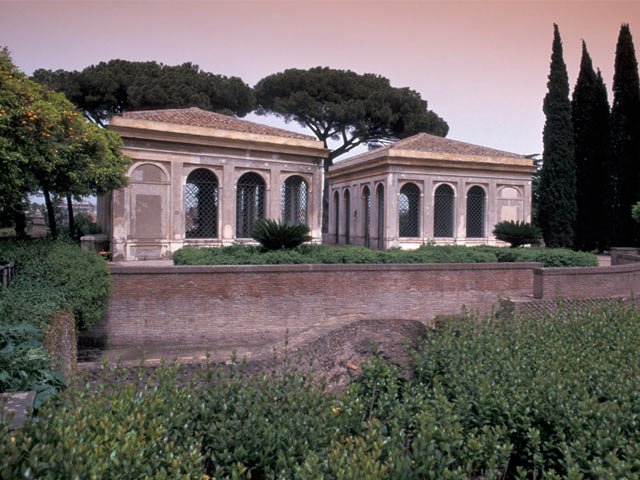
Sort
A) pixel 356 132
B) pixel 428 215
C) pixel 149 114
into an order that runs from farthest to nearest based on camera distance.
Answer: pixel 356 132
pixel 428 215
pixel 149 114

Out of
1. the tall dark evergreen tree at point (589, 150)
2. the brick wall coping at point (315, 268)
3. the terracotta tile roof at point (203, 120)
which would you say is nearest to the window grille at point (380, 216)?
the terracotta tile roof at point (203, 120)

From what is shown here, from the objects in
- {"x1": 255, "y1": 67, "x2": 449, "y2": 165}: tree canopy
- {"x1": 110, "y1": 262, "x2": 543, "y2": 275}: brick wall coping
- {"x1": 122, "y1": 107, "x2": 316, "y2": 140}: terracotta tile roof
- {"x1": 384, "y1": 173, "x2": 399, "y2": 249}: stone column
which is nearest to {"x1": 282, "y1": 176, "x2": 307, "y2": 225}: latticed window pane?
{"x1": 122, "y1": 107, "x2": 316, "y2": 140}: terracotta tile roof

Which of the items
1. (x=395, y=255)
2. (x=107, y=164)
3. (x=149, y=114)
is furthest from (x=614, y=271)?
(x=149, y=114)

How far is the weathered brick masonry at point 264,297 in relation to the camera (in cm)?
977

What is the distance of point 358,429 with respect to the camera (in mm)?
3369

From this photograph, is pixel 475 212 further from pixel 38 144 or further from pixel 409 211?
pixel 38 144

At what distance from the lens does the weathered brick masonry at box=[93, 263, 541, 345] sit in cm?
977

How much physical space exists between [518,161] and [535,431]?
2013cm

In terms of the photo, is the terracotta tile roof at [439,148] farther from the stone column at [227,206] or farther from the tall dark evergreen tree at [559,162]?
the stone column at [227,206]

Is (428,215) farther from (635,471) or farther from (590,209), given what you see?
(635,471)

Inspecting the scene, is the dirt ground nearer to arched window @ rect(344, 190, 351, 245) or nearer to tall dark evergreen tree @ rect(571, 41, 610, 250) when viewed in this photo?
arched window @ rect(344, 190, 351, 245)

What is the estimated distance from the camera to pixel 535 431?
315 cm

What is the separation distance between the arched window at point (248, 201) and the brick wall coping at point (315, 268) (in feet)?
21.6

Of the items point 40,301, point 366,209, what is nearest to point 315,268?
point 40,301
